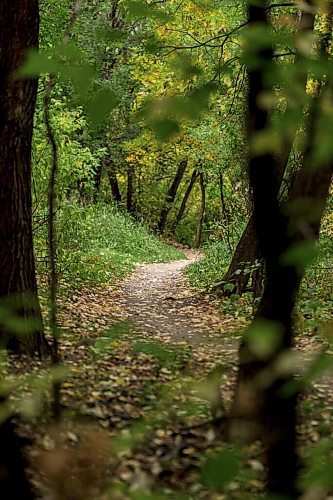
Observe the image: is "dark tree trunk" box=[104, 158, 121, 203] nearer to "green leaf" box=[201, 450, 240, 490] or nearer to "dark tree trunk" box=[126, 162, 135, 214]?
"dark tree trunk" box=[126, 162, 135, 214]

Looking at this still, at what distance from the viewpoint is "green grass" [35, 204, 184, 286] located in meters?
9.82

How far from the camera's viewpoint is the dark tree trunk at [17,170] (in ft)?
15.7

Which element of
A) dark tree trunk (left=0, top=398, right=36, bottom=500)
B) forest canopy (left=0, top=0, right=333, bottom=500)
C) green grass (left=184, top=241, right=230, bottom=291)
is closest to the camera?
forest canopy (left=0, top=0, right=333, bottom=500)

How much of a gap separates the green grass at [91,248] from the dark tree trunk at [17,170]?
2180 millimetres

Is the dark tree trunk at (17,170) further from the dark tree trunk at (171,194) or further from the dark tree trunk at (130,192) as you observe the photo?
the dark tree trunk at (171,194)

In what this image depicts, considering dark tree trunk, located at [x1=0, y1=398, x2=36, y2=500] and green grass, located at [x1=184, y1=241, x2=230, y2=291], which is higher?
dark tree trunk, located at [x1=0, y1=398, x2=36, y2=500]

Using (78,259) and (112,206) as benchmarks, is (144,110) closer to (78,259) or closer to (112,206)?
(78,259)

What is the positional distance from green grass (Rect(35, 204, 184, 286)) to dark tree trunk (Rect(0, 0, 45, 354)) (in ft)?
7.15

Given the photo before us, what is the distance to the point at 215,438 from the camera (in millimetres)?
3609

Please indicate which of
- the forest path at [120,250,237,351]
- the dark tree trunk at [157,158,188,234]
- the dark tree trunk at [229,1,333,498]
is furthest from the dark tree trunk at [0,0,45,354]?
the dark tree trunk at [157,158,188,234]

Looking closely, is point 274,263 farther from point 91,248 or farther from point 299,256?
point 91,248

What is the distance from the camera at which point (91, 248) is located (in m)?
13.9

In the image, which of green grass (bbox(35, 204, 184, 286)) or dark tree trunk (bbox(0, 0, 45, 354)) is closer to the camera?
dark tree trunk (bbox(0, 0, 45, 354))

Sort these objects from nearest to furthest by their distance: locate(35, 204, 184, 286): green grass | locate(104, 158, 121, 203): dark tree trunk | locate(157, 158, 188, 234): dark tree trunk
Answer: locate(35, 204, 184, 286): green grass, locate(104, 158, 121, 203): dark tree trunk, locate(157, 158, 188, 234): dark tree trunk
